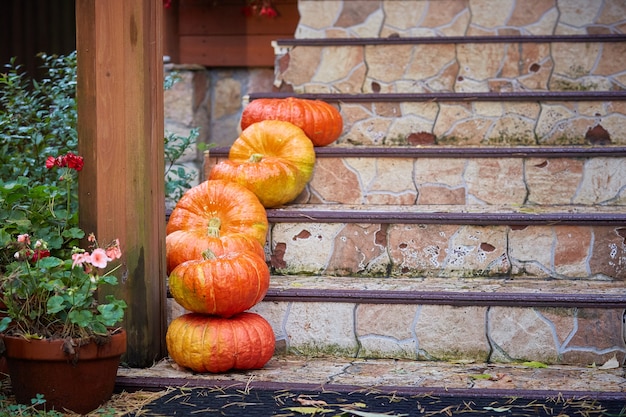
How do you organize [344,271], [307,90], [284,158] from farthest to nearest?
[307,90] < [284,158] < [344,271]

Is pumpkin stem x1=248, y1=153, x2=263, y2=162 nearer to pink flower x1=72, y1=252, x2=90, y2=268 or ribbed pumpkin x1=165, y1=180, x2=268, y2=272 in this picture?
ribbed pumpkin x1=165, y1=180, x2=268, y2=272

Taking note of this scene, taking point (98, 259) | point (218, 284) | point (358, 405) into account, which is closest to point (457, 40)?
point (218, 284)

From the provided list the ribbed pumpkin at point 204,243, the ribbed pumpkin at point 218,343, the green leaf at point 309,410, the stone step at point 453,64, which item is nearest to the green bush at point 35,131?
the ribbed pumpkin at point 204,243

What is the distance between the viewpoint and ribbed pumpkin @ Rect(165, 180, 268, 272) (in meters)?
3.67

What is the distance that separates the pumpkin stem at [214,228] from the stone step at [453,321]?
1.06 ft

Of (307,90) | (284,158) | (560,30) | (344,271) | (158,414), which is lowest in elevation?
(158,414)

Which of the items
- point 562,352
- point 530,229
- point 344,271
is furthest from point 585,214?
point 344,271

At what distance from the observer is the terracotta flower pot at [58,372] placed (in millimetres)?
2773

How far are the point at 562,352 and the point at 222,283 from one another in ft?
4.39

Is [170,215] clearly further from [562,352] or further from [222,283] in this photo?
[562,352]

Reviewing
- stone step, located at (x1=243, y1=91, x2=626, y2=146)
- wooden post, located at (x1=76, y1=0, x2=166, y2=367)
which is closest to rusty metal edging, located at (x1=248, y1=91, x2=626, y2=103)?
stone step, located at (x1=243, y1=91, x2=626, y2=146)

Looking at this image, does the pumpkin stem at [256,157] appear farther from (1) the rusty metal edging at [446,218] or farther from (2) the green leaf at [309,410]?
(2) the green leaf at [309,410]

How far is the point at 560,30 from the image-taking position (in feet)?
18.0

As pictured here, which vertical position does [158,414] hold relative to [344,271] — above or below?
below
